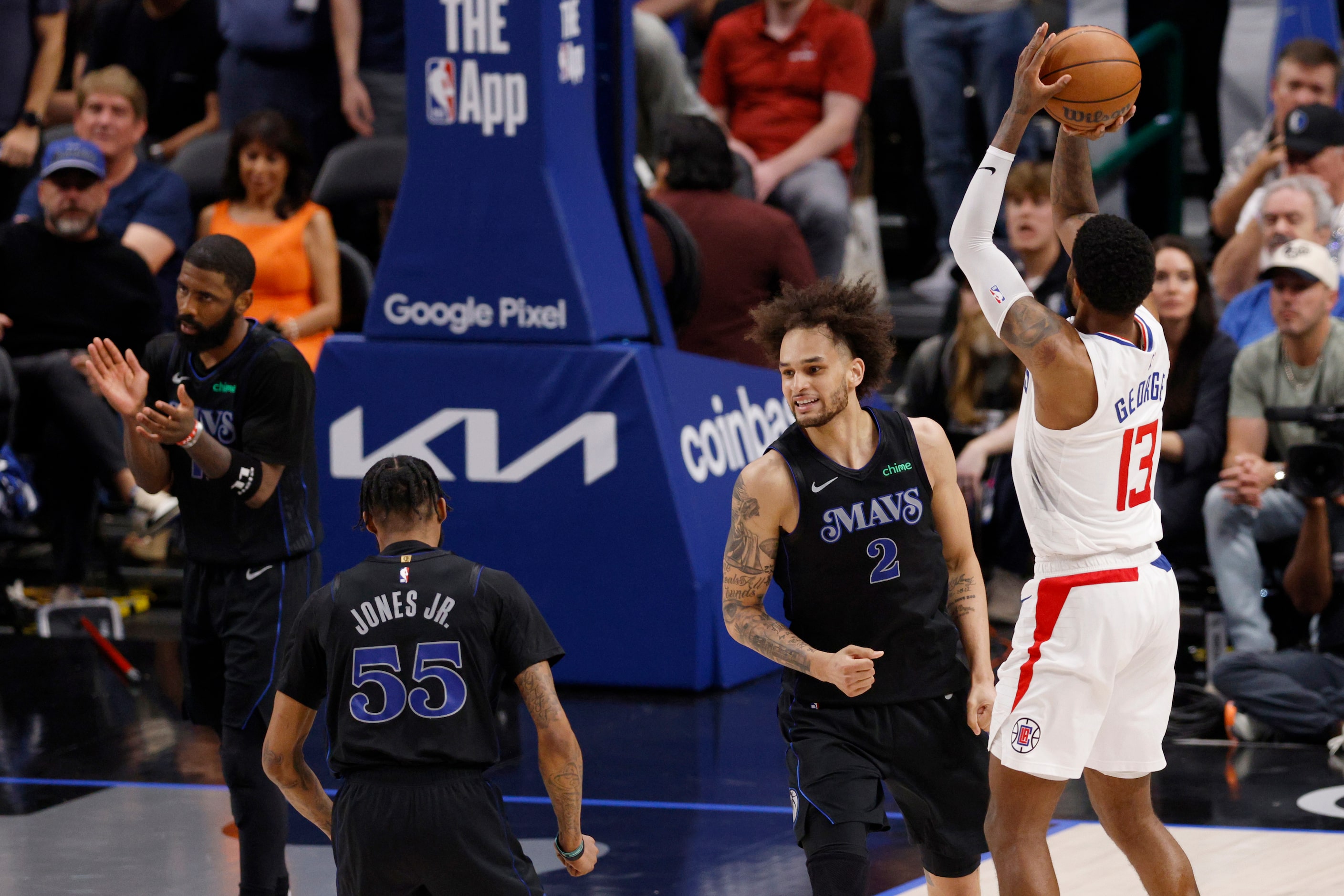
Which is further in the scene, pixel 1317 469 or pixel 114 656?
pixel 114 656

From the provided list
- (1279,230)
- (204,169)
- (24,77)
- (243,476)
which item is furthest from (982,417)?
(24,77)

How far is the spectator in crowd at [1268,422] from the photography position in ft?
25.8

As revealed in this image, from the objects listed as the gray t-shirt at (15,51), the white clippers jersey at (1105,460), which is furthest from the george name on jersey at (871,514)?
the gray t-shirt at (15,51)

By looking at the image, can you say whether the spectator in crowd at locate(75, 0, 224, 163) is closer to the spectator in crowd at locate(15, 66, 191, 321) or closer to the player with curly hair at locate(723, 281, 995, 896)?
the spectator in crowd at locate(15, 66, 191, 321)

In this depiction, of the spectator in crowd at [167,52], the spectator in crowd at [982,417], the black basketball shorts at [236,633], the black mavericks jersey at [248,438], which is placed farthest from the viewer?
the spectator in crowd at [167,52]

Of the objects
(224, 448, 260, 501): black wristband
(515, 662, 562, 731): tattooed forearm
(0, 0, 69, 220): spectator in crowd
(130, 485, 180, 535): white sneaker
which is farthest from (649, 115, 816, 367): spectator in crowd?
(515, 662, 562, 731): tattooed forearm

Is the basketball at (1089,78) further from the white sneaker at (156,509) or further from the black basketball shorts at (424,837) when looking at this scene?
the white sneaker at (156,509)

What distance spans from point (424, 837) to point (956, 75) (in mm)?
7658

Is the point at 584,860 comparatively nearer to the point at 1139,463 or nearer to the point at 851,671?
the point at 851,671

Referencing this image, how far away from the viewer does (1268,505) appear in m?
7.96

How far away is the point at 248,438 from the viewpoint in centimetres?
573

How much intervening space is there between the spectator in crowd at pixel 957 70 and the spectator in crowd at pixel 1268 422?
8.89ft

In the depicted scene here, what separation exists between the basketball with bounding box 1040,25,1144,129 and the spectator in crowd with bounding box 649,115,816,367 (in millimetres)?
3905

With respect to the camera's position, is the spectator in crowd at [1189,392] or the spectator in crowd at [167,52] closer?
the spectator in crowd at [1189,392]
